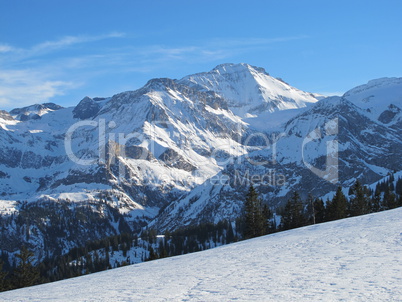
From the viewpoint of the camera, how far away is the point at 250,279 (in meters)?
25.1

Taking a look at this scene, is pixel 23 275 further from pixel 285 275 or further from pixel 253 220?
pixel 285 275

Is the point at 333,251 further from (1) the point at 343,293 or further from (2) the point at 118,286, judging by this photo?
(2) the point at 118,286

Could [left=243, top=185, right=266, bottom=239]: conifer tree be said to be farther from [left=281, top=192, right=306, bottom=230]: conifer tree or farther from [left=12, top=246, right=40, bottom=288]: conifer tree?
[left=12, top=246, right=40, bottom=288]: conifer tree

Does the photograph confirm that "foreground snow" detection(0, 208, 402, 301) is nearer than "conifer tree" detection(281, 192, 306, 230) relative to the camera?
Yes

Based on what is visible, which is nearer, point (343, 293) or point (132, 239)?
point (343, 293)

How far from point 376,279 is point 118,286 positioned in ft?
51.4

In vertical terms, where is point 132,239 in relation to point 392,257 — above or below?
below

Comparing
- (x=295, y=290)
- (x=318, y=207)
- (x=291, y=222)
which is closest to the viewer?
(x=295, y=290)

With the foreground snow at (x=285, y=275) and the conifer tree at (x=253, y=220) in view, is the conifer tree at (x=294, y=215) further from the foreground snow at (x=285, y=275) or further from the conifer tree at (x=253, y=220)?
the foreground snow at (x=285, y=275)

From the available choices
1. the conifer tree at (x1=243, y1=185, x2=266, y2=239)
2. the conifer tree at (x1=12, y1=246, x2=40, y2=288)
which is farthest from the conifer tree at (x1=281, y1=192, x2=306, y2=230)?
the conifer tree at (x1=12, y1=246, x2=40, y2=288)

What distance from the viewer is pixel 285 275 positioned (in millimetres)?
25094

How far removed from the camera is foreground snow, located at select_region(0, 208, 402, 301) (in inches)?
837

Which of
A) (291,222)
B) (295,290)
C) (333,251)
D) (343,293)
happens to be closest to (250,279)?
(295,290)

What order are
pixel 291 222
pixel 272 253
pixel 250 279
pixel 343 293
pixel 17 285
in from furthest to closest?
pixel 291 222
pixel 17 285
pixel 272 253
pixel 250 279
pixel 343 293
